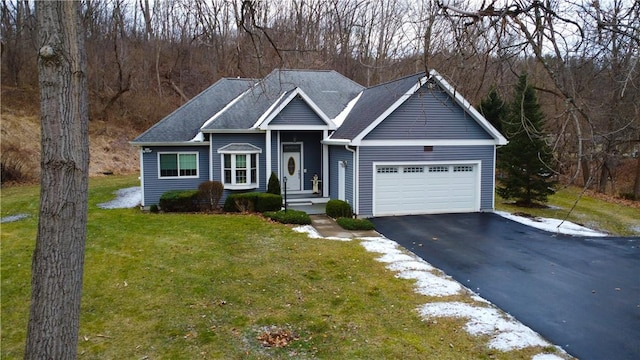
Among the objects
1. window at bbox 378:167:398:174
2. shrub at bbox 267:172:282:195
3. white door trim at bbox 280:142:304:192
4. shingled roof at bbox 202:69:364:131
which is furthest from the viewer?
white door trim at bbox 280:142:304:192

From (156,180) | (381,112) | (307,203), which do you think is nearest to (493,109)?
(381,112)

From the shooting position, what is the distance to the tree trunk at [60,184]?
3535mm

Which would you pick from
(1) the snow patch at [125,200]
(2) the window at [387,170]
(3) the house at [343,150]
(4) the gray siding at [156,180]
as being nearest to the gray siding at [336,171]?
(3) the house at [343,150]

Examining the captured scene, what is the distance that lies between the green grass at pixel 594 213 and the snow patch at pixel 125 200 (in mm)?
15539

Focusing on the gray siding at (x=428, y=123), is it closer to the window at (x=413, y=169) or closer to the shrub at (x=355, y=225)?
the window at (x=413, y=169)

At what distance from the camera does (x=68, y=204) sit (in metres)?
3.71

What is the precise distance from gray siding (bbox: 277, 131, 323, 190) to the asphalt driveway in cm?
498

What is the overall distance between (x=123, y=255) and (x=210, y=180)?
7.61 meters

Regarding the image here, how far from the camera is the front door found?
19705mm

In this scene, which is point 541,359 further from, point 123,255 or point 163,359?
point 123,255

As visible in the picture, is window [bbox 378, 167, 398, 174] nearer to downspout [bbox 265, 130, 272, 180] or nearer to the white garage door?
the white garage door

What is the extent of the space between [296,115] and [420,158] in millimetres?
5259

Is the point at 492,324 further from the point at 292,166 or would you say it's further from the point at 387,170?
the point at 292,166

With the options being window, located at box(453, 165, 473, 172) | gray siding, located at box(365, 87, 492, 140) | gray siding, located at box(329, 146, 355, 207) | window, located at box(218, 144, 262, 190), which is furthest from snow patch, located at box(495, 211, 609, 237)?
window, located at box(218, 144, 262, 190)
